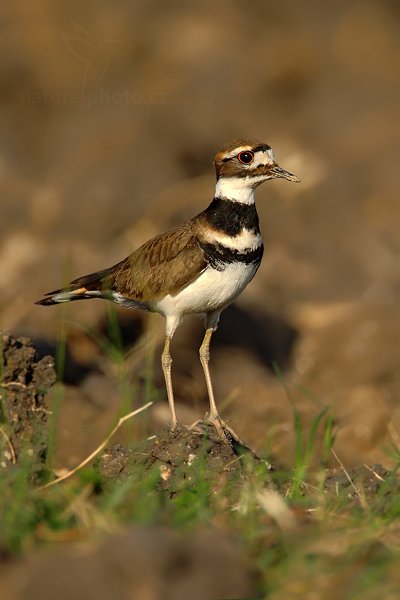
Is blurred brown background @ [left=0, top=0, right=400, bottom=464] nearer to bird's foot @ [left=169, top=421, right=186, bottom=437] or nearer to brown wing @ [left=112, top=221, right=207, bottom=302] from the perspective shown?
brown wing @ [left=112, top=221, right=207, bottom=302]

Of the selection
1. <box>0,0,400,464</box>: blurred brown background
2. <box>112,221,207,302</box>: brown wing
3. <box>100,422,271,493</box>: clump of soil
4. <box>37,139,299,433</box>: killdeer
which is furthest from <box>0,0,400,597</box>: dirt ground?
<box>100,422,271,493</box>: clump of soil

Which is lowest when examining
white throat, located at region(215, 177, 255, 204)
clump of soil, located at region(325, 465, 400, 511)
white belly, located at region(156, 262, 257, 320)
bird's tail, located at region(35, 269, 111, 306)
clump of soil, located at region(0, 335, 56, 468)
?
clump of soil, located at region(325, 465, 400, 511)

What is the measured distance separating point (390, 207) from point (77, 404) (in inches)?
190

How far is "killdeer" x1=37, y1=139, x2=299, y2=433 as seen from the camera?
5.85 metres

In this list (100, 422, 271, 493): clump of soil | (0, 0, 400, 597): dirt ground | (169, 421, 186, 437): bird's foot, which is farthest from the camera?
(0, 0, 400, 597): dirt ground

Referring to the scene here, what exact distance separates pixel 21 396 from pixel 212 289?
1.29 m

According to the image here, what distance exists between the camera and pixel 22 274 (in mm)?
9789

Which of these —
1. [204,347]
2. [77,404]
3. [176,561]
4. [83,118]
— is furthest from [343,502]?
[83,118]

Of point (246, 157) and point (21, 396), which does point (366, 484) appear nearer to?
point (21, 396)

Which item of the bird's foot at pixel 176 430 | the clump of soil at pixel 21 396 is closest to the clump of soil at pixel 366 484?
the bird's foot at pixel 176 430

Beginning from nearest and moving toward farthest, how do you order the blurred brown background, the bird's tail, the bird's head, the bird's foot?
Result: 1. the bird's foot
2. the bird's head
3. the bird's tail
4. the blurred brown background

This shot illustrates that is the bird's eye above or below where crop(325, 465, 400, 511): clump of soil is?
above

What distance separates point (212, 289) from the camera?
5852mm

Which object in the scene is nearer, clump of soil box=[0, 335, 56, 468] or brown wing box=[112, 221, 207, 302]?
clump of soil box=[0, 335, 56, 468]
